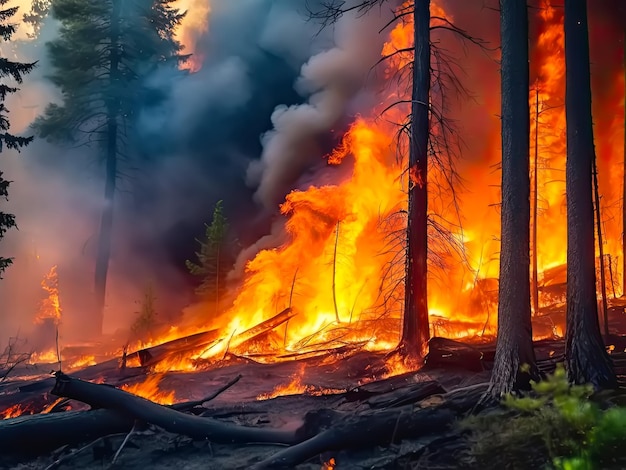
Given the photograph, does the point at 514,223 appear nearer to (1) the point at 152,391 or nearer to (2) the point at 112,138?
(1) the point at 152,391

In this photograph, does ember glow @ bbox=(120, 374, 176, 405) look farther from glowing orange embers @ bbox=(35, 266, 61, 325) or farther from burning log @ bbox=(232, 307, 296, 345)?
glowing orange embers @ bbox=(35, 266, 61, 325)

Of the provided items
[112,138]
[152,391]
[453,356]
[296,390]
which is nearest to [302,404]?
[296,390]

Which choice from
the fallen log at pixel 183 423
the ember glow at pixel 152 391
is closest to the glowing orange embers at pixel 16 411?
the ember glow at pixel 152 391

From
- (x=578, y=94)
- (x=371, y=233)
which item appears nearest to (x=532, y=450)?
(x=578, y=94)

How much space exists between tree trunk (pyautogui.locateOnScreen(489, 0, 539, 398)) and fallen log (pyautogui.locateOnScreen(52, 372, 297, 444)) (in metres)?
3.72

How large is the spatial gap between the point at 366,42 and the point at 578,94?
19.3m

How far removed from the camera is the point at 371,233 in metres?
19.3

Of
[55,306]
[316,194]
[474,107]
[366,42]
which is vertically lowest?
[55,306]

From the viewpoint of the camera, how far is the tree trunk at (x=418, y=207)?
39.4ft

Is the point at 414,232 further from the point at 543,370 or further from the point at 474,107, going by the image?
the point at 474,107

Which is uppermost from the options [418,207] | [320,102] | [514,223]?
[320,102]

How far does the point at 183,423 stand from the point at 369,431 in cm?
300

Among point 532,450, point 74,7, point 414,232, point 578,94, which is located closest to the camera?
point 532,450

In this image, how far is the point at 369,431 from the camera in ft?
21.4
